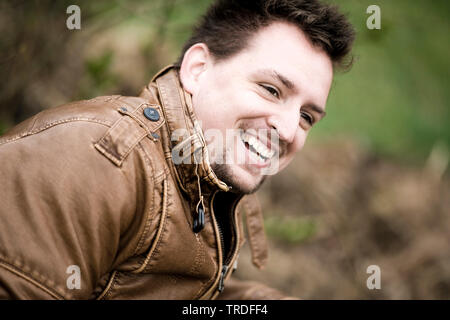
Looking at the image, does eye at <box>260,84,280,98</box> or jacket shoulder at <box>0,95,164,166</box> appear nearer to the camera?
jacket shoulder at <box>0,95,164,166</box>

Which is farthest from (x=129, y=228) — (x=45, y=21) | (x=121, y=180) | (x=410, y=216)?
(x=410, y=216)

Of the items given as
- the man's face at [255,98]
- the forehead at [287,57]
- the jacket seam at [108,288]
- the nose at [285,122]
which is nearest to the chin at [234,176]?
the man's face at [255,98]

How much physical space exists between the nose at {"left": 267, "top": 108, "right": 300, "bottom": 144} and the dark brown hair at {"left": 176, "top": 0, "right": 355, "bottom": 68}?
396 millimetres

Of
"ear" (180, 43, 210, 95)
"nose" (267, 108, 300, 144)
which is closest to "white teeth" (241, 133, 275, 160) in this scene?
"nose" (267, 108, 300, 144)

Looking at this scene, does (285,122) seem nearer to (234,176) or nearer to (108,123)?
(234,176)

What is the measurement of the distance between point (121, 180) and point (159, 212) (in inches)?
9.2

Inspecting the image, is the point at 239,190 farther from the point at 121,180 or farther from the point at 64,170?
the point at 64,170

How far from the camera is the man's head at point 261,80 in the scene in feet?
6.09

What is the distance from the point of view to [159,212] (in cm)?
157

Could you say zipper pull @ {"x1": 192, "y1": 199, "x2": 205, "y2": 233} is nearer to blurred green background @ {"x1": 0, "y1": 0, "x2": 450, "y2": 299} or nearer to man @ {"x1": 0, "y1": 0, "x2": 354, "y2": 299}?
man @ {"x1": 0, "y1": 0, "x2": 354, "y2": 299}

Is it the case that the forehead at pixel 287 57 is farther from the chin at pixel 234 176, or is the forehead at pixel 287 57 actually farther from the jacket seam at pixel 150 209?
the jacket seam at pixel 150 209

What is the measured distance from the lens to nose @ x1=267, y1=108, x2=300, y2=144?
1871 millimetres

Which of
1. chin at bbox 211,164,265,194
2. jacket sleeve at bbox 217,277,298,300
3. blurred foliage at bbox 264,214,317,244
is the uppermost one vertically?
blurred foliage at bbox 264,214,317,244
